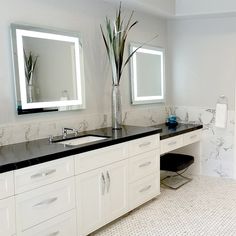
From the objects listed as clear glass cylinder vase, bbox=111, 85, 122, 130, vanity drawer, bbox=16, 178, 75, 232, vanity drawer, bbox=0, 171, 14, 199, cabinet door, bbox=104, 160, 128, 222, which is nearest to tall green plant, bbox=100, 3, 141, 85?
clear glass cylinder vase, bbox=111, 85, 122, 130

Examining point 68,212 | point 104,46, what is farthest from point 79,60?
point 68,212

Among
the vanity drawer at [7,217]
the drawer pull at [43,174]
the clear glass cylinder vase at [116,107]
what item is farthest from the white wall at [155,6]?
the vanity drawer at [7,217]

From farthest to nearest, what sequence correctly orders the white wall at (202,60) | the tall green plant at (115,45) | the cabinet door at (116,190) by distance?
the white wall at (202,60), the tall green plant at (115,45), the cabinet door at (116,190)

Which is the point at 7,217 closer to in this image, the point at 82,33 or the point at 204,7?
the point at 82,33

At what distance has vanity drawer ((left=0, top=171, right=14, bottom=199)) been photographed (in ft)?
5.98

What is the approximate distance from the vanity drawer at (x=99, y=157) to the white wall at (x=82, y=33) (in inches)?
24.2

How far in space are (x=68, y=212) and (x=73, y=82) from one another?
1.27 meters

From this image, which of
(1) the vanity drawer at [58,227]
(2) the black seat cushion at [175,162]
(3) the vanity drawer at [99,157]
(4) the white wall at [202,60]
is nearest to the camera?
(1) the vanity drawer at [58,227]

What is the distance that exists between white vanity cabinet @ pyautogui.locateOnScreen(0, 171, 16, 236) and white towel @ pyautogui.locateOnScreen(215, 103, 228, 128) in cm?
280

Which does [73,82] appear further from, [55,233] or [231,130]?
[231,130]

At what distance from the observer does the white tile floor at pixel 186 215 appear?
2.62 meters

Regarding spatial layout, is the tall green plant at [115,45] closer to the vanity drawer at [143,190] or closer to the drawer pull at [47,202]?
the vanity drawer at [143,190]

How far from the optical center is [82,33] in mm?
3027

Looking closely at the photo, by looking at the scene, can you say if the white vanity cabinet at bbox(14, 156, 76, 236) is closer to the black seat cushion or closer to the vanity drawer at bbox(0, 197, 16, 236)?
the vanity drawer at bbox(0, 197, 16, 236)
